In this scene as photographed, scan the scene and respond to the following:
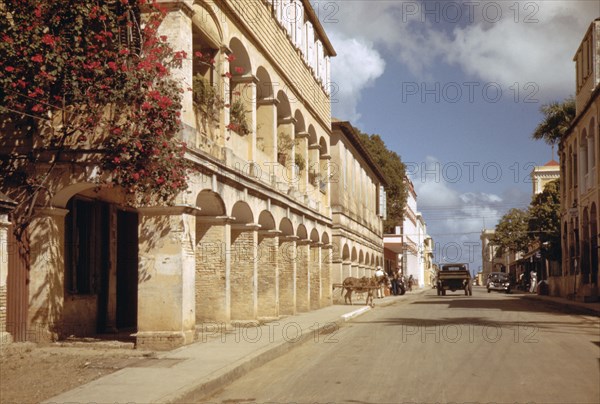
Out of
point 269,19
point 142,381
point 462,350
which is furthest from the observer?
point 269,19

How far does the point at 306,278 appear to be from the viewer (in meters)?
27.7

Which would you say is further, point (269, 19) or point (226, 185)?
point (269, 19)

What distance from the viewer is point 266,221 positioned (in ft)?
74.0

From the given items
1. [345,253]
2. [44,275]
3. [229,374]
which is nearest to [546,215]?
[345,253]

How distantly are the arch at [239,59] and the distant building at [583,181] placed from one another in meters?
17.0

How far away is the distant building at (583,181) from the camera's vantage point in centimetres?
3316

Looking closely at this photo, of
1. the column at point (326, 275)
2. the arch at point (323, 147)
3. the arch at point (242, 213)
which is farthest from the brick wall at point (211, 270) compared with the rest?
the arch at point (323, 147)

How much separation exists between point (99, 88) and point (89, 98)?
27 cm

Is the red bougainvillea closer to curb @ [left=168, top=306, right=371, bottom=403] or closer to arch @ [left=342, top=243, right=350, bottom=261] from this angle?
curb @ [left=168, top=306, right=371, bottom=403]

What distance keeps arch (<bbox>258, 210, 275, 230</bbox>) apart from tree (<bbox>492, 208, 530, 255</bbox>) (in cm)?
5002

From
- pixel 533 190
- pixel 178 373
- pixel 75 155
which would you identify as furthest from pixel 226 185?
pixel 533 190

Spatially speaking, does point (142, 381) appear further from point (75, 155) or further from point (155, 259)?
point (75, 155)

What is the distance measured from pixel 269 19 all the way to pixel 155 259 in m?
10.3

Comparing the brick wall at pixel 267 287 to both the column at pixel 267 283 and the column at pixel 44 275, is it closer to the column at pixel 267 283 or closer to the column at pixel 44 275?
the column at pixel 267 283
